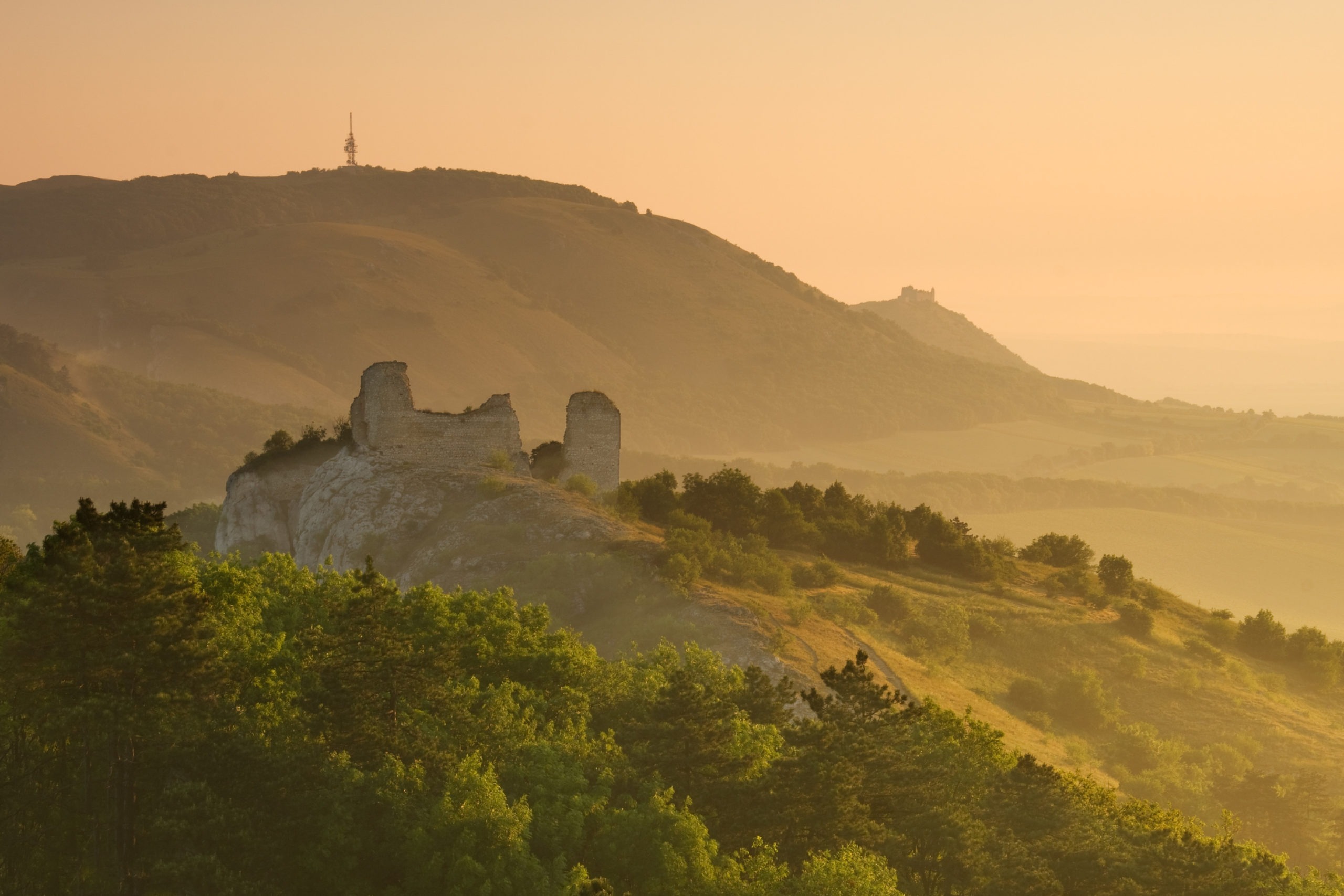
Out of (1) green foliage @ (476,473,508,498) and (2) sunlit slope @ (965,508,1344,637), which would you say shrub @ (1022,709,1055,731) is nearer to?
(1) green foliage @ (476,473,508,498)

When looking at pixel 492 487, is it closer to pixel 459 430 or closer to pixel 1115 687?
pixel 459 430

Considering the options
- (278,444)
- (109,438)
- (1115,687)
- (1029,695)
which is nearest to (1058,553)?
(1115,687)

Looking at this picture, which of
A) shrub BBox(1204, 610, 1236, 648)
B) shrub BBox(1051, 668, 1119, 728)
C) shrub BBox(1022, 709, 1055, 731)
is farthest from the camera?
shrub BBox(1204, 610, 1236, 648)

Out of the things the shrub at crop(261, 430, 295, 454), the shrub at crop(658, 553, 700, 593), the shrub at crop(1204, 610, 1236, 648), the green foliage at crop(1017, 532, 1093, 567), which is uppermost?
the shrub at crop(261, 430, 295, 454)

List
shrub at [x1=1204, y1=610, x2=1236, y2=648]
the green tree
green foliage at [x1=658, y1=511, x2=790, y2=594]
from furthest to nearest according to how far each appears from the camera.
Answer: shrub at [x1=1204, y1=610, x2=1236, y2=648] → green foliage at [x1=658, y1=511, x2=790, y2=594] → the green tree

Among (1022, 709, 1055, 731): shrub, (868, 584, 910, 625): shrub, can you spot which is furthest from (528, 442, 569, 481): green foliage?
(1022, 709, 1055, 731): shrub

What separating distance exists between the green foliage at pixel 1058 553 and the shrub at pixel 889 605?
18902 mm

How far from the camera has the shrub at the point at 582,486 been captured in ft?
156

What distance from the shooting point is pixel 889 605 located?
4397cm

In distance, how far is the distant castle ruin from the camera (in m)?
45.7

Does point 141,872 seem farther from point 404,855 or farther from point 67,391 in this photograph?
point 67,391

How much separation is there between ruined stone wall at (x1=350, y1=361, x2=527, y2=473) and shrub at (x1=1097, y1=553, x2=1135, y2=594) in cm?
2770

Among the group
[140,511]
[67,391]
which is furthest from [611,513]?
[67,391]

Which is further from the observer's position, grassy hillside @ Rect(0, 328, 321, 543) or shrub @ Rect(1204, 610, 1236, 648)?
grassy hillside @ Rect(0, 328, 321, 543)
